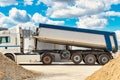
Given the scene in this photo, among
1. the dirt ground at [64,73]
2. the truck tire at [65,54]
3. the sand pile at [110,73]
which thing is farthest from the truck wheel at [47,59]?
the sand pile at [110,73]

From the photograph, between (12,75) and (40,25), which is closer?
(12,75)

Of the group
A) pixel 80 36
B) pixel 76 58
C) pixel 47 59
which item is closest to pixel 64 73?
pixel 80 36

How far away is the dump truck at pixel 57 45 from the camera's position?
3278 cm

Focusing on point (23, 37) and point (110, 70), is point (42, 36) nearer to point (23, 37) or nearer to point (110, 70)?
point (23, 37)

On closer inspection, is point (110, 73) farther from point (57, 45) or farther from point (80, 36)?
point (57, 45)

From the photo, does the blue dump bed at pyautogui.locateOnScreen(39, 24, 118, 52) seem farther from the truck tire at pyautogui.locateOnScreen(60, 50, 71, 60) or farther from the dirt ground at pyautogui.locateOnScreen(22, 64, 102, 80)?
the dirt ground at pyautogui.locateOnScreen(22, 64, 102, 80)

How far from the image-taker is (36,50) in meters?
33.7

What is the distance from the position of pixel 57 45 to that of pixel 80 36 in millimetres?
2572

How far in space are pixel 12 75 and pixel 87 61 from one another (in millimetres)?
15721

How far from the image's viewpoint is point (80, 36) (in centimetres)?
3297

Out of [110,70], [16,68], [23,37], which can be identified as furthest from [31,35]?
[110,70]

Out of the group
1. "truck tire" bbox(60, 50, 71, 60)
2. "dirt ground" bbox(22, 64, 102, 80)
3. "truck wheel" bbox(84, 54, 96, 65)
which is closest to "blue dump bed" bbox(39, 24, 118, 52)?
"truck tire" bbox(60, 50, 71, 60)

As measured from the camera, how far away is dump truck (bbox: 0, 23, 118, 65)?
32.8 metres

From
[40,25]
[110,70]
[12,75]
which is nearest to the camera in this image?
[110,70]
